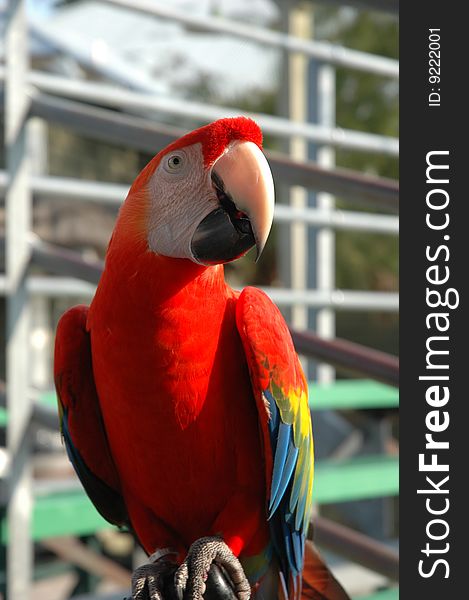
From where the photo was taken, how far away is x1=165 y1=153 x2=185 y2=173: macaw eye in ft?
2.34

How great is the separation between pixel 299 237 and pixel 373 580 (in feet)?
2.83

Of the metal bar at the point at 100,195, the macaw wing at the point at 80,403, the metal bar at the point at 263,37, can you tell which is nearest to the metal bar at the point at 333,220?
the metal bar at the point at 100,195

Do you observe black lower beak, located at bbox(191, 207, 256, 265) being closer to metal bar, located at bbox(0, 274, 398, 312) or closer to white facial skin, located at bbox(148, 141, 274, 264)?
white facial skin, located at bbox(148, 141, 274, 264)

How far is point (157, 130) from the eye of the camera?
1024 millimetres

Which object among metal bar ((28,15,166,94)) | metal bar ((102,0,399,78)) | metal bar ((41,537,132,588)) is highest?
metal bar ((28,15,166,94))

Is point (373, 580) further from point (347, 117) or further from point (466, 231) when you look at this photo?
point (347, 117)

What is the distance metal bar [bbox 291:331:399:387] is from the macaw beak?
227 mm

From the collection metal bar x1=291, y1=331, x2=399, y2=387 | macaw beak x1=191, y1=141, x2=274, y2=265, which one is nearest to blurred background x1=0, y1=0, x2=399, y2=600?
metal bar x1=291, y1=331, x2=399, y2=387

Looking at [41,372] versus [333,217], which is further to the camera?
[41,372]

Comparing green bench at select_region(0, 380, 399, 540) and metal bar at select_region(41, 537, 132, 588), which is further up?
green bench at select_region(0, 380, 399, 540)

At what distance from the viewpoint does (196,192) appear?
69cm

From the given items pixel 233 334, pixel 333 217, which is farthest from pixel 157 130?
pixel 333 217

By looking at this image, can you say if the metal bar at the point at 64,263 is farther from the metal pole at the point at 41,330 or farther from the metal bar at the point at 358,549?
the metal pole at the point at 41,330

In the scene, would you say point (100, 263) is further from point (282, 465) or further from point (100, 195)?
point (282, 465)
